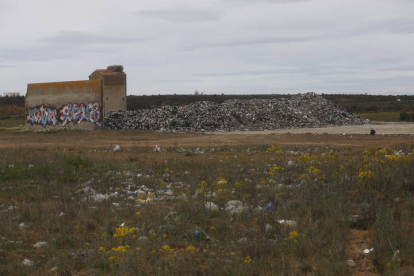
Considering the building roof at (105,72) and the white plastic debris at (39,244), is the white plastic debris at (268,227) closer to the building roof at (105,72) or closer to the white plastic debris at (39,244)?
the white plastic debris at (39,244)

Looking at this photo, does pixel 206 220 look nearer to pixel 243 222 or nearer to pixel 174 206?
pixel 243 222

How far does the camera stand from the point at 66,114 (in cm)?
2825

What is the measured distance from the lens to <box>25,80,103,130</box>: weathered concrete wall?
88.3 ft

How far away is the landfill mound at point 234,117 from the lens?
2748 cm

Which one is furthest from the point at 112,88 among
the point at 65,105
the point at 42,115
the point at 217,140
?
the point at 217,140

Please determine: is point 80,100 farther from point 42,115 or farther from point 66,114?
point 42,115

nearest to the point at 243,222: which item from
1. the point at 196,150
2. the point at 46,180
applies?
the point at 46,180

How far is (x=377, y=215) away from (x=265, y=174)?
12.0ft

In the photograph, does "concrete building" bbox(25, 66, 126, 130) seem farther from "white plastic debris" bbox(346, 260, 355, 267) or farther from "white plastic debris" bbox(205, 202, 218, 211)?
"white plastic debris" bbox(346, 260, 355, 267)

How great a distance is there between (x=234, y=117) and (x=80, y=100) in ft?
34.2

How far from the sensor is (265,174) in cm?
823

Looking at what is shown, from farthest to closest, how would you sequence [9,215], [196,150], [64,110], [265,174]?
[64,110]
[196,150]
[265,174]
[9,215]

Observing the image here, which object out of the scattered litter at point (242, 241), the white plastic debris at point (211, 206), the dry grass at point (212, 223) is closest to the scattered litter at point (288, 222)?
the dry grass at point (212, 223)

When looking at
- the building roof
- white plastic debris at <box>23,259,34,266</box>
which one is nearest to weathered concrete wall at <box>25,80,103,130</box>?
the building roof
